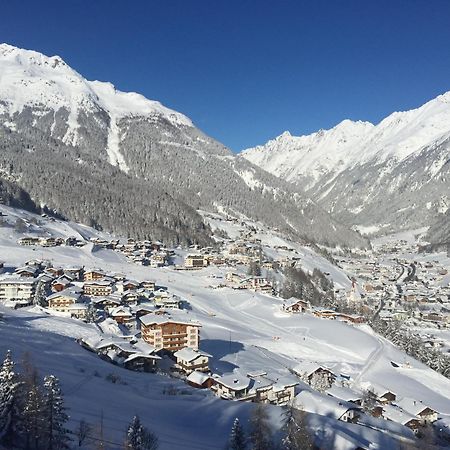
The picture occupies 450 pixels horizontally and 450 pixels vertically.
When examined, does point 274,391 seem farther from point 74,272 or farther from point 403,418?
point 74,272

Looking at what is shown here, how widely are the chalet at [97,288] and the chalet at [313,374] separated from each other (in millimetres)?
34145

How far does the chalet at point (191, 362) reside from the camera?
41.4 m

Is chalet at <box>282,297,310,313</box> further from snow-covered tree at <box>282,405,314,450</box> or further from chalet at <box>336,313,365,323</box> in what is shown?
snow-covered tree at <box>282,405,314,450</box>

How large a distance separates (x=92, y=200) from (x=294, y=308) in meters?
89.6

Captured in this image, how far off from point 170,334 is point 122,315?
520 inches

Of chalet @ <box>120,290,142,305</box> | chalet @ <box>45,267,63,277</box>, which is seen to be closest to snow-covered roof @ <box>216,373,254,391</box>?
chalet @ <box>120,290,142,305</box>

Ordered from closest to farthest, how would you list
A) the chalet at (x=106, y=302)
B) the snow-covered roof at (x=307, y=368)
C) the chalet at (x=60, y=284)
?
1. the snow-covered roof at (x=307, y=368)
2. the chalet at (x=106, y=302)
3. the chalet at (x=60, y=284)

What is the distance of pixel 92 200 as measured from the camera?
15038cm

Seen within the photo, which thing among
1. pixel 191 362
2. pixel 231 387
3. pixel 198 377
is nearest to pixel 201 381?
pixel 198 377

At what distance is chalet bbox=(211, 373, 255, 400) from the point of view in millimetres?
35750

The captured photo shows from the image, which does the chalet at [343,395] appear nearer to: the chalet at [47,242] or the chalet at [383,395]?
the chalet at [383,395]

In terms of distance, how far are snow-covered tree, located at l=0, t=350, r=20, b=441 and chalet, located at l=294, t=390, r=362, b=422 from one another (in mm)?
18787

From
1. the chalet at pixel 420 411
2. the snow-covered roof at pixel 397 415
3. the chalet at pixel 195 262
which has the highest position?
the chalet at pixel 195 262

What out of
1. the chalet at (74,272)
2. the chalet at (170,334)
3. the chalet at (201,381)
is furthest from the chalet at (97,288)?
the chalet at (201,381)
